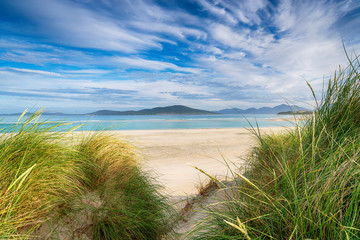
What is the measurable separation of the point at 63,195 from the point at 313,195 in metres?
2.46

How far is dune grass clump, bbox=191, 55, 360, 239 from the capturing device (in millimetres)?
1419

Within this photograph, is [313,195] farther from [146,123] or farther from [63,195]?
[146,123]

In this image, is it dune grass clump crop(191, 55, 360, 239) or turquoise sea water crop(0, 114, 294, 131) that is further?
turquoise sea water crop(0, 114, 294, 131)

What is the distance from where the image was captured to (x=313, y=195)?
4.61ft

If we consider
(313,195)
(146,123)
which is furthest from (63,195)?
(146,123)

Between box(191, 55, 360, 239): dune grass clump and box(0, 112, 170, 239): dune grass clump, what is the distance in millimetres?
1052

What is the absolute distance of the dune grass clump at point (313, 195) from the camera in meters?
1.42

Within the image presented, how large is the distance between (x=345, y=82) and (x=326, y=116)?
1.69ft

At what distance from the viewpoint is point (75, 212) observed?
2494 millimetres

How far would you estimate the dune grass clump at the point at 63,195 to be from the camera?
2.08 m

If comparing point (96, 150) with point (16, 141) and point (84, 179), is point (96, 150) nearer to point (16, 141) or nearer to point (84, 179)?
point (84, 179)

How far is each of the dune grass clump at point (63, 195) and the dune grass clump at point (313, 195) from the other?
1.05 meters

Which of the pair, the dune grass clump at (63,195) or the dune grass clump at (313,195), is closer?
the dune grass clump at (313,195)

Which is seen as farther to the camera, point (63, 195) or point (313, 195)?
point (63, 195)
